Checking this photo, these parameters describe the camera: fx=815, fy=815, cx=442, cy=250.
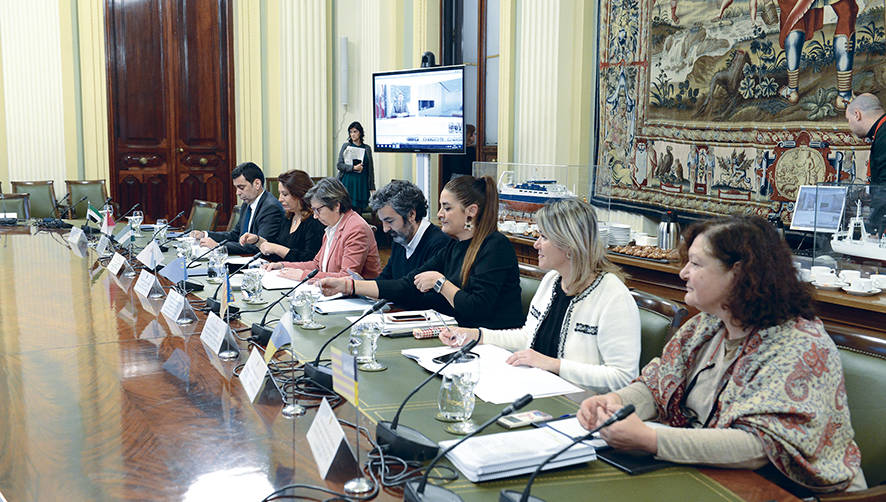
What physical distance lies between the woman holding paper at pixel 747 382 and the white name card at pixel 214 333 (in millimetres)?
1102

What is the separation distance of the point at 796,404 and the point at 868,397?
0.32 meters

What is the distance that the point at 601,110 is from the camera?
572cm

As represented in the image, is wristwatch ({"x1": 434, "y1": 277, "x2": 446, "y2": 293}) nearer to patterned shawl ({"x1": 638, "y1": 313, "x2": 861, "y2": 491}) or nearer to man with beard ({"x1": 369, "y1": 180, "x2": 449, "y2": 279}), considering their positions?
man with beard ({"x1": 369, "y1": 180, "x2": 449, "y2": 279})

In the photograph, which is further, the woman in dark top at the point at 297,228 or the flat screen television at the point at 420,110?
the flat screen television at the point at 420,110

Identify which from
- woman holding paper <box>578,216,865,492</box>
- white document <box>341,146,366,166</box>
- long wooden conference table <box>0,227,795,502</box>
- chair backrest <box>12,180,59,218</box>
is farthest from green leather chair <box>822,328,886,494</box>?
chair backrest <box>12,180,59,218</box>

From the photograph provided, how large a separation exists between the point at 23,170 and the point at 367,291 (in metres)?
6.37

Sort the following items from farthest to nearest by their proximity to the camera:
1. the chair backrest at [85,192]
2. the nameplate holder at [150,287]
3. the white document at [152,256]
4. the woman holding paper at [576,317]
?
the chair backrest at [85,192]
the white document at [152,256]
the nameplate holder at [150,287]
the woman holding paper at [576,317]

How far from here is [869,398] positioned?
5.49 ft

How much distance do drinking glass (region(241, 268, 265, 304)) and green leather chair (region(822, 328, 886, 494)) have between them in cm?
196

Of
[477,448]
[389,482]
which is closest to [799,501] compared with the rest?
[477,448]

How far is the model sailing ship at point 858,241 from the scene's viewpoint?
3242 millimetres

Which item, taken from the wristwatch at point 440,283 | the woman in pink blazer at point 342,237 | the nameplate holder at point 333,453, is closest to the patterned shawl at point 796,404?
the nameplate holder at point 333,453

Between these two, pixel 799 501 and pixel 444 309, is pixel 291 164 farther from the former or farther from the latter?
pixel 799 501

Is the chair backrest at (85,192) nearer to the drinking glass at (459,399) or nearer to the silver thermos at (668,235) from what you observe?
the silver thermos at (668,235)
